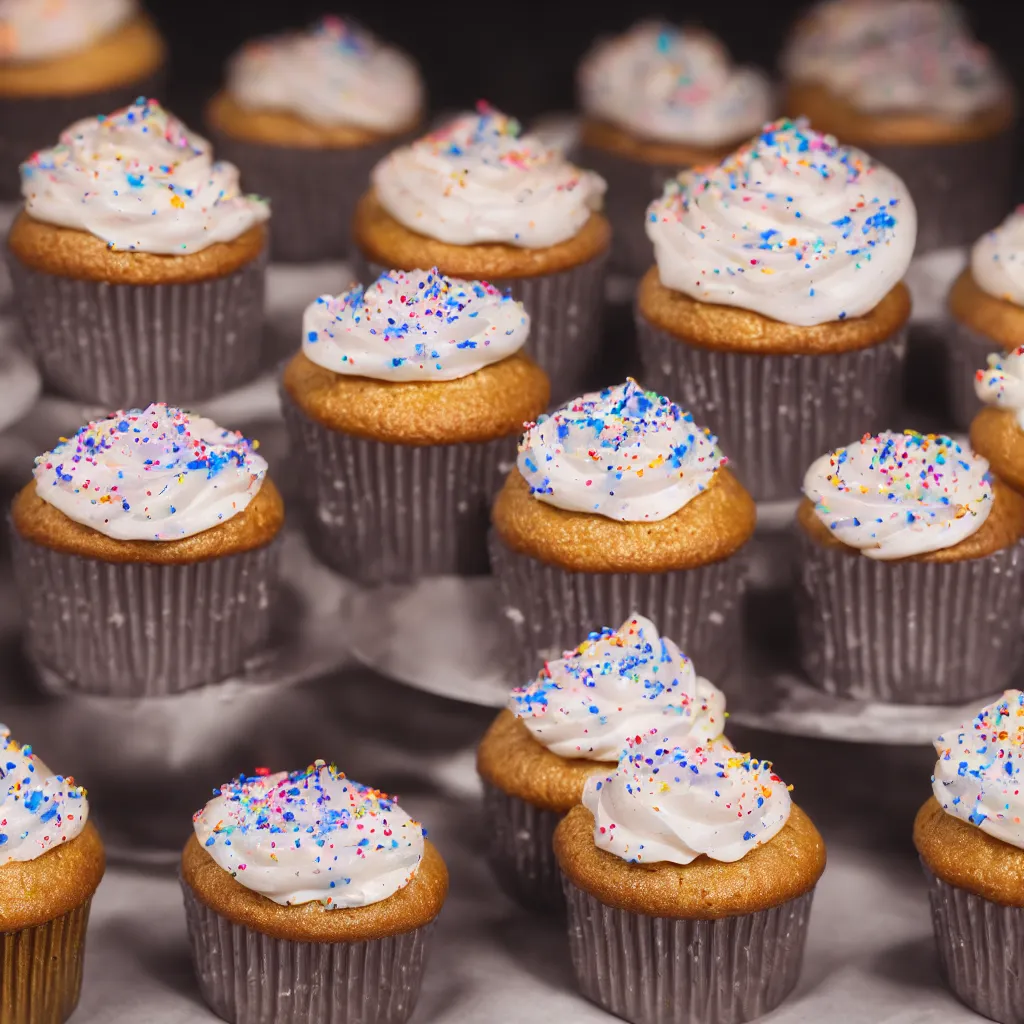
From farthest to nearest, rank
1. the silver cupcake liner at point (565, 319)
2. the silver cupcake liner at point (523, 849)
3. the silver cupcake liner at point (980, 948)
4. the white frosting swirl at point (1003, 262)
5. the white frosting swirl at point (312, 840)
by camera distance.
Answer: the silver cupcake liner at point (565, 319) < the white frosting swirl at point (1003, 262) < the silver cupcake liner at point (523, 849) < the silver cupcake liner at point (980, 948) < the white frosting swirl at point (312, 840)

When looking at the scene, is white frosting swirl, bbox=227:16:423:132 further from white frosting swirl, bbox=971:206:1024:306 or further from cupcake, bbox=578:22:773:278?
white frosting swirl, bbox=971:206:1024:306

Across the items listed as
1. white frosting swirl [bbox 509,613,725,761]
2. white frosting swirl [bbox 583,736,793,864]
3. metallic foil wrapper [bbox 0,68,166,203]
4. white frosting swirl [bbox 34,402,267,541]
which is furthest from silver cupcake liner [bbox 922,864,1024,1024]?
metallic foil wrapper [bbox 0,68,166,203]

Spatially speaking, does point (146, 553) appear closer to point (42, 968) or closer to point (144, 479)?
point (144, 479)

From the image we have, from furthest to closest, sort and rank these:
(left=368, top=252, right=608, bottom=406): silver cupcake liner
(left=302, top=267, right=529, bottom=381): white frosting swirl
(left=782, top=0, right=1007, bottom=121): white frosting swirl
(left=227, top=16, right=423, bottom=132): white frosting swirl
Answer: (left=782, top=0, right=1007, bottom=121): white frosting swirl, (left=227, top=16, right=423, bottom=132): white frosting swirl, (left=368, top=252, right=608, bottom=406): silver cupcake liner, (left=302, top=267, right=529, bottom=381): white frosting swirl

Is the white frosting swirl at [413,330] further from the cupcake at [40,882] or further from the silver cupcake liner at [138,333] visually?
the cupcake at [40,882]

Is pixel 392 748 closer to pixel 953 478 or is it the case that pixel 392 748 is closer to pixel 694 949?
pixel 694 949

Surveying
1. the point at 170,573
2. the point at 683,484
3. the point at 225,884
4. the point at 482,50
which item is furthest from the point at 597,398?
the point at 482,50

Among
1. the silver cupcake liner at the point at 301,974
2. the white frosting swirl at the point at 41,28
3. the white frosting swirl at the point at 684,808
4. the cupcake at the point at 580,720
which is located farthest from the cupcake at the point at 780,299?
the white frosting swirl at the point at 41,28
